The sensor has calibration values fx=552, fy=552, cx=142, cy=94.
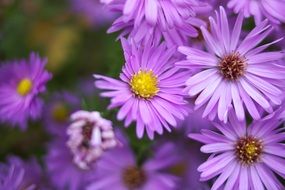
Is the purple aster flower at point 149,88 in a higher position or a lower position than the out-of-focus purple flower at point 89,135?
higher

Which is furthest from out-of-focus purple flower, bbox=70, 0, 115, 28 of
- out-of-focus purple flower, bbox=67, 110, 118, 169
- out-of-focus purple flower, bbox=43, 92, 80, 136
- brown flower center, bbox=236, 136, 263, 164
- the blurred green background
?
out-of-focus purple flower, bbox=67, 110, 118, 169

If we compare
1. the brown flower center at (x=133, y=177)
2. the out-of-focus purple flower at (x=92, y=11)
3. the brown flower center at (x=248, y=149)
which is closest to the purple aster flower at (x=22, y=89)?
the brown flower center at (x=133, y=177)

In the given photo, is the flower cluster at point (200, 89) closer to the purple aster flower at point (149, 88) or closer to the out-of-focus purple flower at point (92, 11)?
the purple aster flower at point (149, 88)

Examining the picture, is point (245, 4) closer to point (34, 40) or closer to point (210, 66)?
point (210, 66)

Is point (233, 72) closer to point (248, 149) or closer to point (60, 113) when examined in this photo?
point (248, 149)

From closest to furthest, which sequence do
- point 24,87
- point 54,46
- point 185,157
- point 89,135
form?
point 89,135 → point 24,87 → point 185,157 → point 54,46

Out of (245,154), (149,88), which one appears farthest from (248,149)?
(149,88)
